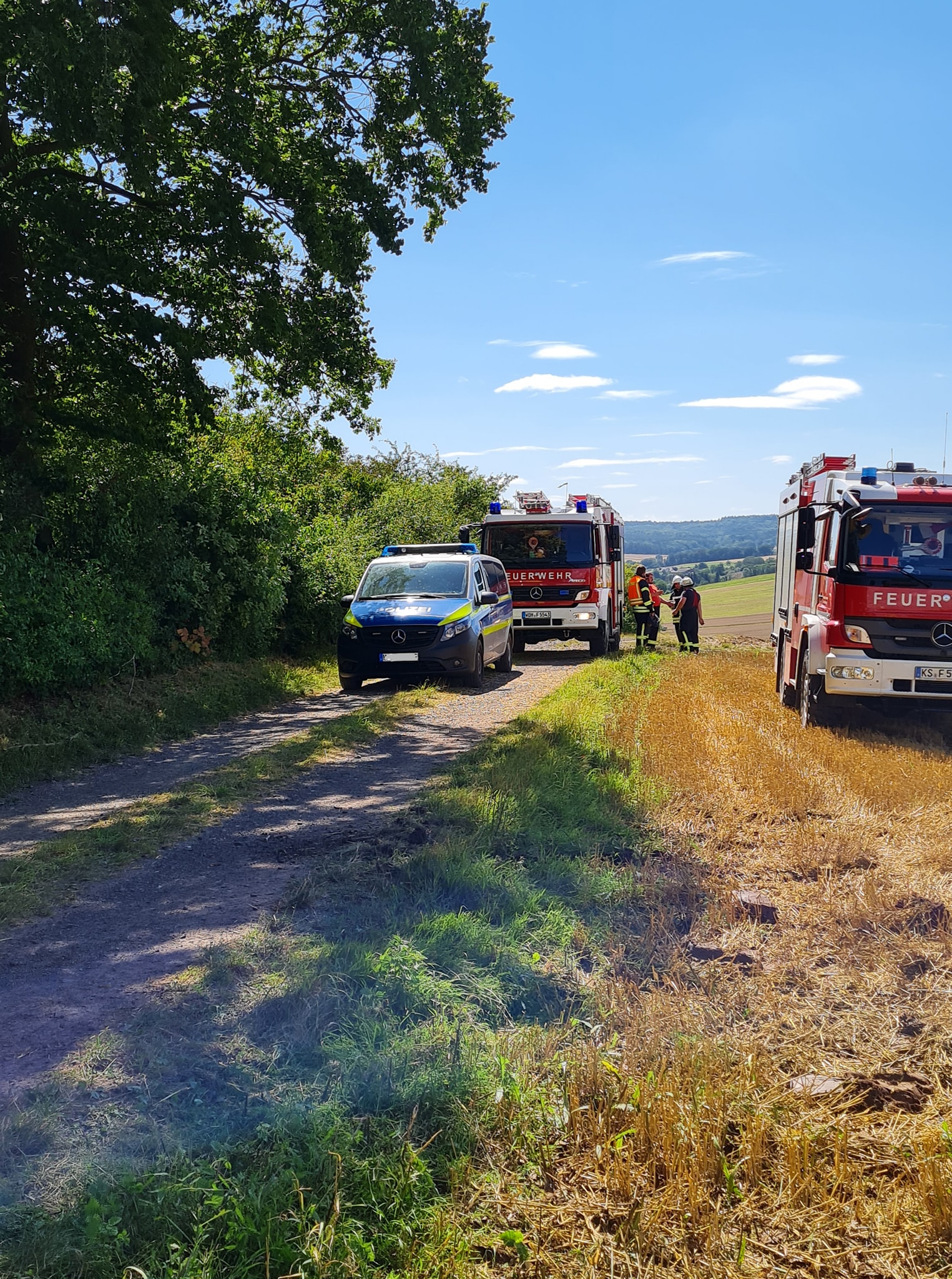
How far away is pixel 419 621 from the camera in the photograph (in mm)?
14586

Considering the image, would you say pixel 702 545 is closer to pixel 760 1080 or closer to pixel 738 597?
pixel 738 597

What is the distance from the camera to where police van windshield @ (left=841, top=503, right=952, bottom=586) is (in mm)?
10328

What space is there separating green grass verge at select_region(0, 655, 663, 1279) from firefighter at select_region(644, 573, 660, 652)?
17175 mm

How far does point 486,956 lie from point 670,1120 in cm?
136

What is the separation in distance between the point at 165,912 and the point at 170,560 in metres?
9.10

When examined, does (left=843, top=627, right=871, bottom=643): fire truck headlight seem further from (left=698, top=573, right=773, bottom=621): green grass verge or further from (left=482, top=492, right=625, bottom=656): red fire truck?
(left=698, top=573, right=773, bottom=621): green grass verge

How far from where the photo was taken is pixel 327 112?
45.1 ft

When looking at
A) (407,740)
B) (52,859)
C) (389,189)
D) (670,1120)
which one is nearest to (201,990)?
(670,1120)

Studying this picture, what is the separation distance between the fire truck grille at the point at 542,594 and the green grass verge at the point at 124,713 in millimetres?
6926

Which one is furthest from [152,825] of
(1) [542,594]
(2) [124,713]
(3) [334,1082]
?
(1) [542,594]

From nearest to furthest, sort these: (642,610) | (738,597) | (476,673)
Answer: (476,673) → (642,610) → (738,597)

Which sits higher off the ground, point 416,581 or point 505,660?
point 416,581

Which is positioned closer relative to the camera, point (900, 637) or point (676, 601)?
point (900, 637)

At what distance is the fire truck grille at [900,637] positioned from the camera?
10.2 meters
